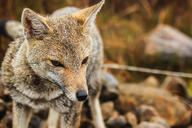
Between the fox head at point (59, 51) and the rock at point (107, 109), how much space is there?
76.6 inches

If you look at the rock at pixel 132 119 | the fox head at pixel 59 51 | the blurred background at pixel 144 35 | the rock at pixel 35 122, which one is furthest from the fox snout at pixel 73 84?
the blurred background at pixel 144 35

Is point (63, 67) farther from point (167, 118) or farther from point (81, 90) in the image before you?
point (167, 118)

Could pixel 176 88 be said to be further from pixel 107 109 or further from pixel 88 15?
pixel 88 15

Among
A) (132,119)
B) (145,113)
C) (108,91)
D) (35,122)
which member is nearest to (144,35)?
(108,91)

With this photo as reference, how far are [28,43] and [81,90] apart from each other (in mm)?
727

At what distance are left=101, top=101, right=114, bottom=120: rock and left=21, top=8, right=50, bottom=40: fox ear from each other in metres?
2.20

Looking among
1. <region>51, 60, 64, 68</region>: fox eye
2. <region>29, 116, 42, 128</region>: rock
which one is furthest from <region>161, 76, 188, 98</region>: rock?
<region>51, 60, 64, 68</region>: fox eye

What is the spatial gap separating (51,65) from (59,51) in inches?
5.5

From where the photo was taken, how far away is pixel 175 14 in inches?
380

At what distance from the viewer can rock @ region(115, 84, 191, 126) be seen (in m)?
5.38

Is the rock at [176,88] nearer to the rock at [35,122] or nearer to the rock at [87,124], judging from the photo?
the rock at [87,124]

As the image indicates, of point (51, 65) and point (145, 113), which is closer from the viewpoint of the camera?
point (51, 65)

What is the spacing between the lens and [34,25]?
3193 mm

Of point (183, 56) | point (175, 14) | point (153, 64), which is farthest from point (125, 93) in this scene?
point (175, 14)
